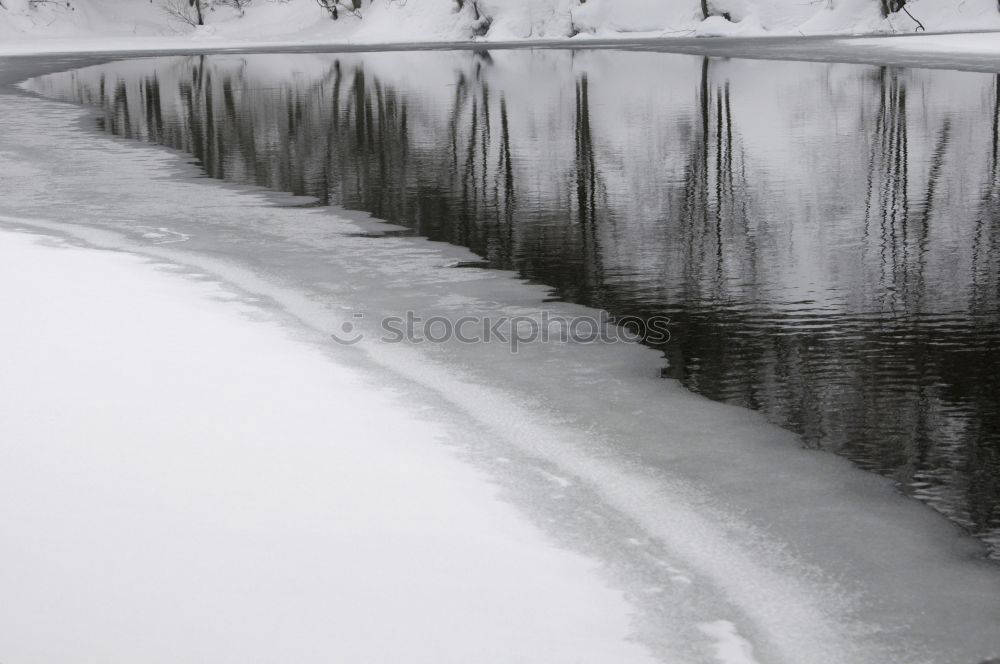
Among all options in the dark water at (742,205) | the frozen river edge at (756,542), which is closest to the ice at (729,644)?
the frozen river edge at (756,542)

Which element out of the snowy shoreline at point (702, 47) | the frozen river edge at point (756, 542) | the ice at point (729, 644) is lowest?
the ice at point (729, 644)

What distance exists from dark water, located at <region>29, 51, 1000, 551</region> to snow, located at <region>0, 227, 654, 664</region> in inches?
65.2

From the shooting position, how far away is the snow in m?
4.07

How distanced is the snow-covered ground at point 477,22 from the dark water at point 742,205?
15.0 meters

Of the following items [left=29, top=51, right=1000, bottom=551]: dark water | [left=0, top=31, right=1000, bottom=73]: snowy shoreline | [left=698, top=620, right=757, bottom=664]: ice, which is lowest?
[left=698, top=620, right=757, bottom=664]: ice

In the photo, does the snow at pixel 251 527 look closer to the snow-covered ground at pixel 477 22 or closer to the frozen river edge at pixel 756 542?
the frozen river edge at pixel 756 542

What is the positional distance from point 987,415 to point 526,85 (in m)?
22.5

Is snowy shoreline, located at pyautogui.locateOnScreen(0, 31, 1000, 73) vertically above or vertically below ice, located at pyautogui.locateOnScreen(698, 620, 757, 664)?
above

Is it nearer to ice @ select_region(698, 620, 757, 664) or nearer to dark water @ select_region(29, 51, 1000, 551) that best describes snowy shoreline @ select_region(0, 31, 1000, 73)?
dark water @ select_region(29, 51, 1000, 551)

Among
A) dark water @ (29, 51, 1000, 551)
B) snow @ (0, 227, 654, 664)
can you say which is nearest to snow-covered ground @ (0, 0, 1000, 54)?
dark water @ (29, 51, 1000, 551)

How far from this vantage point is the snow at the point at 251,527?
4066 mm

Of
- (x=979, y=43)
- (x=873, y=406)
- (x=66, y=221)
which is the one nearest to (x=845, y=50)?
(x=979, y=43)

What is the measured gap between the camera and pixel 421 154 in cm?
1664

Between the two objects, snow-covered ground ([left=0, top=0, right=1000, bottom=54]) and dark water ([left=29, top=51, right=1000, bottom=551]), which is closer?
dark water ([left=29, top=51, right=1000, bottom=551])
